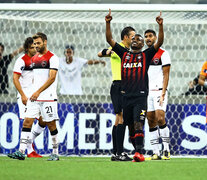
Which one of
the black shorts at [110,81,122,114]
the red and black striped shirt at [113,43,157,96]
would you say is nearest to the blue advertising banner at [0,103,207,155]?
the black shorts at [110,81,122,114]

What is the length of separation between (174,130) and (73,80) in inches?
80.1

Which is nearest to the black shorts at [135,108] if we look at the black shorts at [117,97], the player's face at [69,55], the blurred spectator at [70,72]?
the black shorts at [117,97]

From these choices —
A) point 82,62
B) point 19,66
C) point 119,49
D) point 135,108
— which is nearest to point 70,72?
point 82,62

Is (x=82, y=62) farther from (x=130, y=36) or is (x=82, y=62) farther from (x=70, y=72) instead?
(x=130, y=36)

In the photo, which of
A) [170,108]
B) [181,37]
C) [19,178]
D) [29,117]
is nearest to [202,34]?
Answer: [181,37]

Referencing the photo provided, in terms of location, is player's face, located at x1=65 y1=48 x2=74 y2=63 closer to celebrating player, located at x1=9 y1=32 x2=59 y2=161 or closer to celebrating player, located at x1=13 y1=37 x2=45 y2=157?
celebrating player, located at x1=13 y1=37 x2=45 y2=157

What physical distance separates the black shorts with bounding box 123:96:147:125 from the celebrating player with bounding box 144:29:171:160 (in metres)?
0.84

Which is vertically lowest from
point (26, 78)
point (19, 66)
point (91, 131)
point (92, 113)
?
point (91, 131)

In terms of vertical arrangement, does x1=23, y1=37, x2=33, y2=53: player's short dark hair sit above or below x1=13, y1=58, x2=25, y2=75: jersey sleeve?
above

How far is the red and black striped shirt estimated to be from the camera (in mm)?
5844

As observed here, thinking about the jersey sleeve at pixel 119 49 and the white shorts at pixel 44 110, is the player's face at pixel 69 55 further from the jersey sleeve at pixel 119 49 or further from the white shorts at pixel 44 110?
the jersey sleeve at pixel 119 49

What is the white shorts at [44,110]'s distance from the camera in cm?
633

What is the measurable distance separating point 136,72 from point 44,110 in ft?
4.23

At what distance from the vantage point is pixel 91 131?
8125 millimetres
